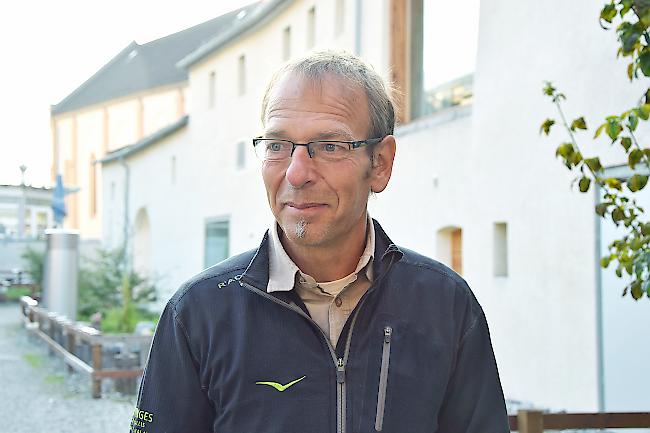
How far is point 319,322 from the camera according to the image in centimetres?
220

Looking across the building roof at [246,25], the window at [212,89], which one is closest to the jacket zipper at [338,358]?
the building roof at [246,25]

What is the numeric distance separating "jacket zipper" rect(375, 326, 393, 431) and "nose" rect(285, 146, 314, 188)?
375 millimetres

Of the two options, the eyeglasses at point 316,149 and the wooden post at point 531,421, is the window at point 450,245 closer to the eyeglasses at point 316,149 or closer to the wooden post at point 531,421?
the wooden post at point 531,421

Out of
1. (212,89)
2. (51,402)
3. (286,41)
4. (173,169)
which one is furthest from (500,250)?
(173,169)

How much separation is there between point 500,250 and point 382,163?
817cm

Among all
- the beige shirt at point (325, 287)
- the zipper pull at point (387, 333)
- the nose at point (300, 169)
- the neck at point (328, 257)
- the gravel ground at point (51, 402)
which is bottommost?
the gravel ground at point (51, 402)

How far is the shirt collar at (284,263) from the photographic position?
2164 mm

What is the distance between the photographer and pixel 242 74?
2270cm

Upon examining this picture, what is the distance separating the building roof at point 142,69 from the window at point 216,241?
15.6 m

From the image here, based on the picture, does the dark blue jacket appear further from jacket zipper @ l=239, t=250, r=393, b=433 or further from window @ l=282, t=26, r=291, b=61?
window @ l=282, t=26, r=291, b=61

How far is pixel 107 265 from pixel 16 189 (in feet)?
101

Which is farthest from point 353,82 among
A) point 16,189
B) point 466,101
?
point 16,189

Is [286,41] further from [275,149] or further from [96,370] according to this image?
[275,149]

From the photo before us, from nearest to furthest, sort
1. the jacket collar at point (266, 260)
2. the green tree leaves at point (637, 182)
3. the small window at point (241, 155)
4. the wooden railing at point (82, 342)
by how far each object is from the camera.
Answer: the jacket collar at point (266, 260)
the green tree leaves at point (637, 182)
the wooden railing at point (82, 342)
the small window at point (241, 155)
